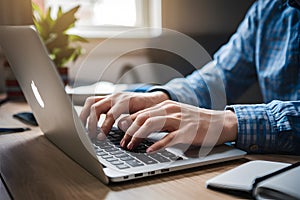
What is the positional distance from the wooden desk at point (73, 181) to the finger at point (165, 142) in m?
0.07

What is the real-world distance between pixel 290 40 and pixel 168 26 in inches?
32.6

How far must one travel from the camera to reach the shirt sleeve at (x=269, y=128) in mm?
784

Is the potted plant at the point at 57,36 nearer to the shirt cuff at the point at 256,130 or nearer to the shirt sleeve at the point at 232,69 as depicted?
the shirt sleeve at the point at 232,69

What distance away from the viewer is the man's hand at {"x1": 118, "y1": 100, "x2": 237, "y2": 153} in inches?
28.8

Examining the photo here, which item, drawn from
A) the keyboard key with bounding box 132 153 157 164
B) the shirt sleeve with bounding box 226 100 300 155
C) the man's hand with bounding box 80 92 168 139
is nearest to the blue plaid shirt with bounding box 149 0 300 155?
the shirt sleeve with bounding box 226 100 300 155

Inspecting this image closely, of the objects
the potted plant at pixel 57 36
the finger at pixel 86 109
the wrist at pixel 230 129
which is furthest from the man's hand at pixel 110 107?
the potted plant at pixel 57 36

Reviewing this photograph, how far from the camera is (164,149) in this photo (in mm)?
718

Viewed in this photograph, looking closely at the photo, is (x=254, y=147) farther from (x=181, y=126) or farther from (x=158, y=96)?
(x=158, y=96)

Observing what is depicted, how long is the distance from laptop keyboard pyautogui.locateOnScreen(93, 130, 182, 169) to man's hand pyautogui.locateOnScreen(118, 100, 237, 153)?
13 millimetres

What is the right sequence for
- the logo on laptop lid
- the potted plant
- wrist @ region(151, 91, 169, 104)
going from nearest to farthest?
1. the logo on laptop lid
2. wrist @ region(151, 91, 169, 104)
3. the potted plant

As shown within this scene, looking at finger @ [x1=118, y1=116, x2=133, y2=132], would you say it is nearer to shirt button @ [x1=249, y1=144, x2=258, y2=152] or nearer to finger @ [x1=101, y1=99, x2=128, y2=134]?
finger @ [x1=101, y1=99, x2=128, y2=134]

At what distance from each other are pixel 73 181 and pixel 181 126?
0.73 ft

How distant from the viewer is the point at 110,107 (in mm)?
912

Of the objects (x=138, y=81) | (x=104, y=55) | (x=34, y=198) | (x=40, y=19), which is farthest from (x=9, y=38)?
(x=104, y=55)
